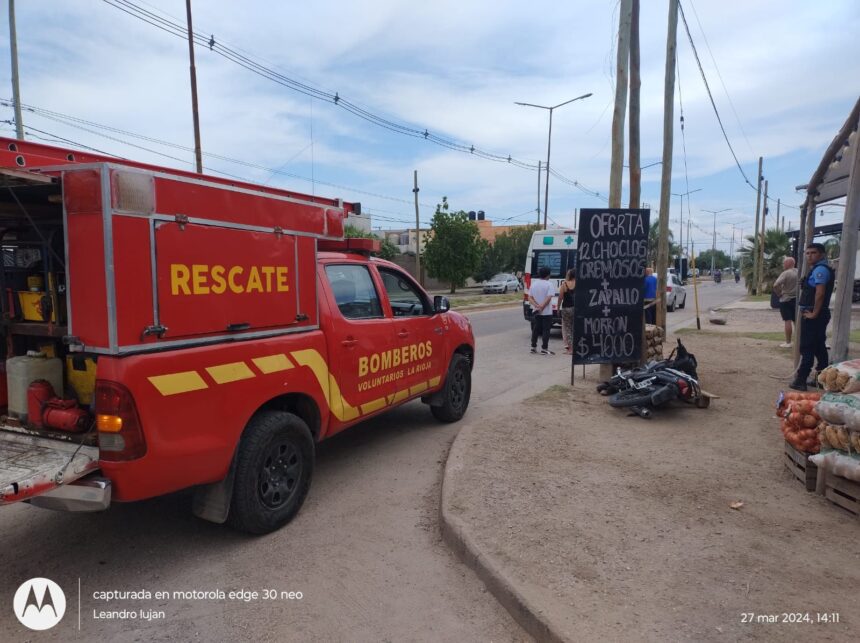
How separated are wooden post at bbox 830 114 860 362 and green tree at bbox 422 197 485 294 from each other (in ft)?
106

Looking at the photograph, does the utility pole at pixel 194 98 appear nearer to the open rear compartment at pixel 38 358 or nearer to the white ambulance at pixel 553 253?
the white ambulance at pixel 553 253

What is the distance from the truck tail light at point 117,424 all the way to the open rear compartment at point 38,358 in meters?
0.16

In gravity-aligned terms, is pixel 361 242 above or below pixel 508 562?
above

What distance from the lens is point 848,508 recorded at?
3818 millimetres

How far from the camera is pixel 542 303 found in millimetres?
11523

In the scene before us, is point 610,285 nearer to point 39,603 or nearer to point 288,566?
point 288,566

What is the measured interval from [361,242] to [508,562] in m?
3.01

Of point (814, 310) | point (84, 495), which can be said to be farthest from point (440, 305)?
point (814, 310)

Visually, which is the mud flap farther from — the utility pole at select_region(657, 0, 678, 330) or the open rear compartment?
the utility pole at select_region(657, 0, 678, 330)

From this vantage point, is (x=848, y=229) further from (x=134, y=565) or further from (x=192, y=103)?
(x=192, y=103)

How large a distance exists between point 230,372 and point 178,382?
1.17ft

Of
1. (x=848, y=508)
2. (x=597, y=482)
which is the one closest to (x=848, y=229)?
(x=848, y=508)

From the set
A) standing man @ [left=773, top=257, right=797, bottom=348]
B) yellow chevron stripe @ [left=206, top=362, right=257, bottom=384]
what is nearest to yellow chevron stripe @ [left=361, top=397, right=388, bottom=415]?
yellow chevron stripe @ [left=206, top=362, right=257, bottom=384]

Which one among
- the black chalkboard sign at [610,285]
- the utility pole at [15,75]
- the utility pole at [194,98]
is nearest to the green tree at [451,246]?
the utility pole at [194,98]
